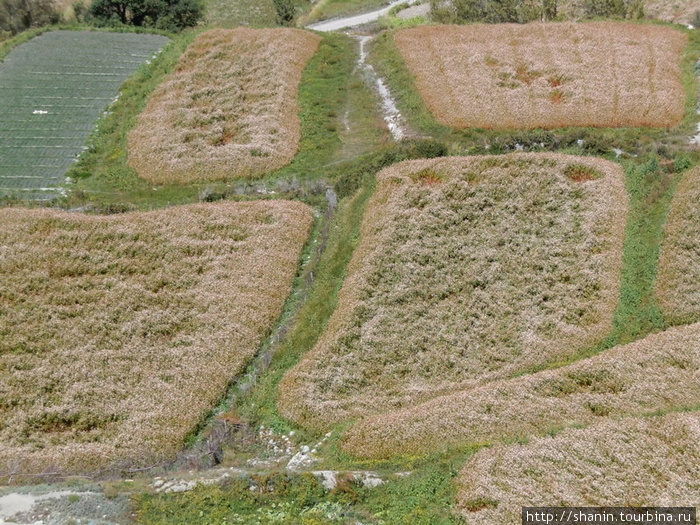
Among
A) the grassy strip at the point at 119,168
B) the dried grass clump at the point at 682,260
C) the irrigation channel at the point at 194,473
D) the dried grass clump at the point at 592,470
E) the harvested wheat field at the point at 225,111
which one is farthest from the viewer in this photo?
the harvested wheat field at the point at 225,111

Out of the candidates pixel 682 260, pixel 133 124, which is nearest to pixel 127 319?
pixel 133 124

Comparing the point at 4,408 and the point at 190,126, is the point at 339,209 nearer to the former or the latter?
the point at 190,126

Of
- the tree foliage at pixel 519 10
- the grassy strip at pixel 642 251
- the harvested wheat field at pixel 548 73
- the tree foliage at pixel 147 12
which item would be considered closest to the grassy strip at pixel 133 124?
the harvested wheat field at pixel 548 73

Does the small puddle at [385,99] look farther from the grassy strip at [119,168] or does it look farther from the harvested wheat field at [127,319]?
the grassy strip at [119,168]

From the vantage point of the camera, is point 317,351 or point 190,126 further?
point 190,126

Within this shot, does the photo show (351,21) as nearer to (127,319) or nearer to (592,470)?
(127,319)

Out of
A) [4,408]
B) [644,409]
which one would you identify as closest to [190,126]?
[4,408]

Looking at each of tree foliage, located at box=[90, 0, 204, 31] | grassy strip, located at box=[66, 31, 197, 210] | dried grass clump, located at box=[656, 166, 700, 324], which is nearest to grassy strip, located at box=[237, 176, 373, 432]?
grassy strip, located at box=[66, 31, 197, 210]
